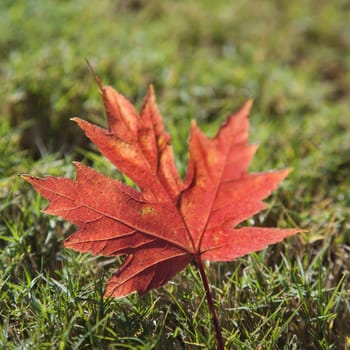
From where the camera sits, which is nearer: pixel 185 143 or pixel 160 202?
pixel 160 202

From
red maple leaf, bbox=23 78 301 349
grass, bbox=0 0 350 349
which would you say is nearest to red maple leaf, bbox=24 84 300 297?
red maple leaf, bbox=23 78 301 349

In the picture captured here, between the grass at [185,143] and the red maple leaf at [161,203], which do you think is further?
the grass at [185,143]

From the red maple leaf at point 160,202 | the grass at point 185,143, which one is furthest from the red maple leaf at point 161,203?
the grass at point 185,143

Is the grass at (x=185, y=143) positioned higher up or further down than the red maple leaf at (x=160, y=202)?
further down

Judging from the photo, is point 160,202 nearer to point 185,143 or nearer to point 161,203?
point 161,203

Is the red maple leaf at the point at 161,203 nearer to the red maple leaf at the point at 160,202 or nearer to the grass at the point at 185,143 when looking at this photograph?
the red maple leaf at the point at 160,202

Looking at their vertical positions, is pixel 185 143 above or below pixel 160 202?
below

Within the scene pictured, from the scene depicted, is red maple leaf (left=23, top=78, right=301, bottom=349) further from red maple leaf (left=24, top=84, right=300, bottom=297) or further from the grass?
the grass

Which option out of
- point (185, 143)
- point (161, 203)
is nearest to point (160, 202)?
point (161, 203)
